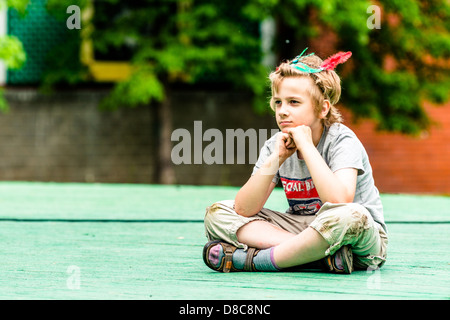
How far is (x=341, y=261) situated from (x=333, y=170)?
37cm

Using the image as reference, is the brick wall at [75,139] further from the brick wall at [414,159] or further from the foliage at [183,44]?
the brick wall at [414,159]

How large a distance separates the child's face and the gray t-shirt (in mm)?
122

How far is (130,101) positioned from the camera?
32.3 ft

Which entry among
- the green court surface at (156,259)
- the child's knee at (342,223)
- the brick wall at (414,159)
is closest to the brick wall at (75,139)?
the brick wall at (414,159)

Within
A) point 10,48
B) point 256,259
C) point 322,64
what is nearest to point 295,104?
point 322,64

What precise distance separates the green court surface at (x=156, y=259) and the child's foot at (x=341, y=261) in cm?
4

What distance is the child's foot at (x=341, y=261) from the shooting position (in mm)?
2814

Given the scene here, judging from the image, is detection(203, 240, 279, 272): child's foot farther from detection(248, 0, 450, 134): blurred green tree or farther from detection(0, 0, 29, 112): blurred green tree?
detection(248, 0, 450, 134): blurred green tree

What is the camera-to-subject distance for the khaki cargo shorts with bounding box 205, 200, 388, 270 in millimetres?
2689

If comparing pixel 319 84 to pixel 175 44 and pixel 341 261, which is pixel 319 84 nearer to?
pixel 341 261

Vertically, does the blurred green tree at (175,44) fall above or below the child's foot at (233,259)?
above

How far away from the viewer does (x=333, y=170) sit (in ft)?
9.40
